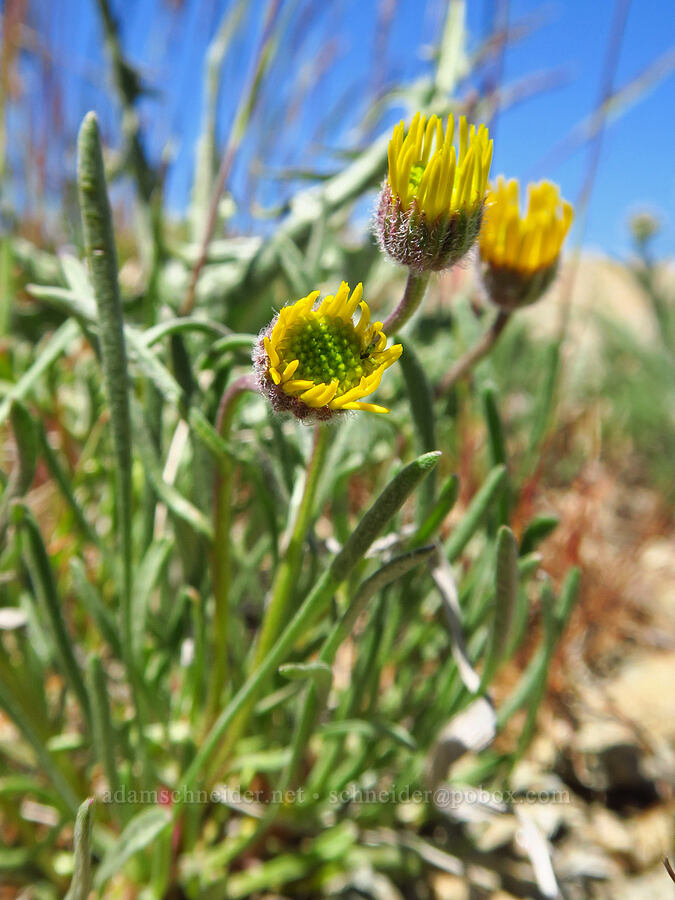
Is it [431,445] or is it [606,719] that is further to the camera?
[606,719]

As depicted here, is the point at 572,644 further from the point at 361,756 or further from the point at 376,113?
the point at 376,113

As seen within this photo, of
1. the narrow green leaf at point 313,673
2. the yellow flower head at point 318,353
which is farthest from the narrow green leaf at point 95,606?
the yellow flower head at point 318,353

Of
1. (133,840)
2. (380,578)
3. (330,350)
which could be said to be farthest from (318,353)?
(133,840)

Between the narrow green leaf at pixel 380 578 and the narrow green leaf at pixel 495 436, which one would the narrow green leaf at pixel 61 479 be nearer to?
the narrow green leaf at pixel 380 578

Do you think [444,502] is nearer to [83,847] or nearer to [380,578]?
[380,578]

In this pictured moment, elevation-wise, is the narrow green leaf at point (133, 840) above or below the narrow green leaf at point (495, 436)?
below

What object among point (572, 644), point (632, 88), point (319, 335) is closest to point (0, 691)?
point (319, 335)

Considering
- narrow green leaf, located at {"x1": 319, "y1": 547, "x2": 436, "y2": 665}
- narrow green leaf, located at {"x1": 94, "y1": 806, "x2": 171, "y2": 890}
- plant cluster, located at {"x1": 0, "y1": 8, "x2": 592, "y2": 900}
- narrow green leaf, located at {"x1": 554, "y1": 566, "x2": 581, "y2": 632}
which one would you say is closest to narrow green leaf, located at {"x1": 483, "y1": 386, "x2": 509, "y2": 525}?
plant cluster, located at {"x1": 0, "y1": 8, "x2": 592, "y2": 900}
